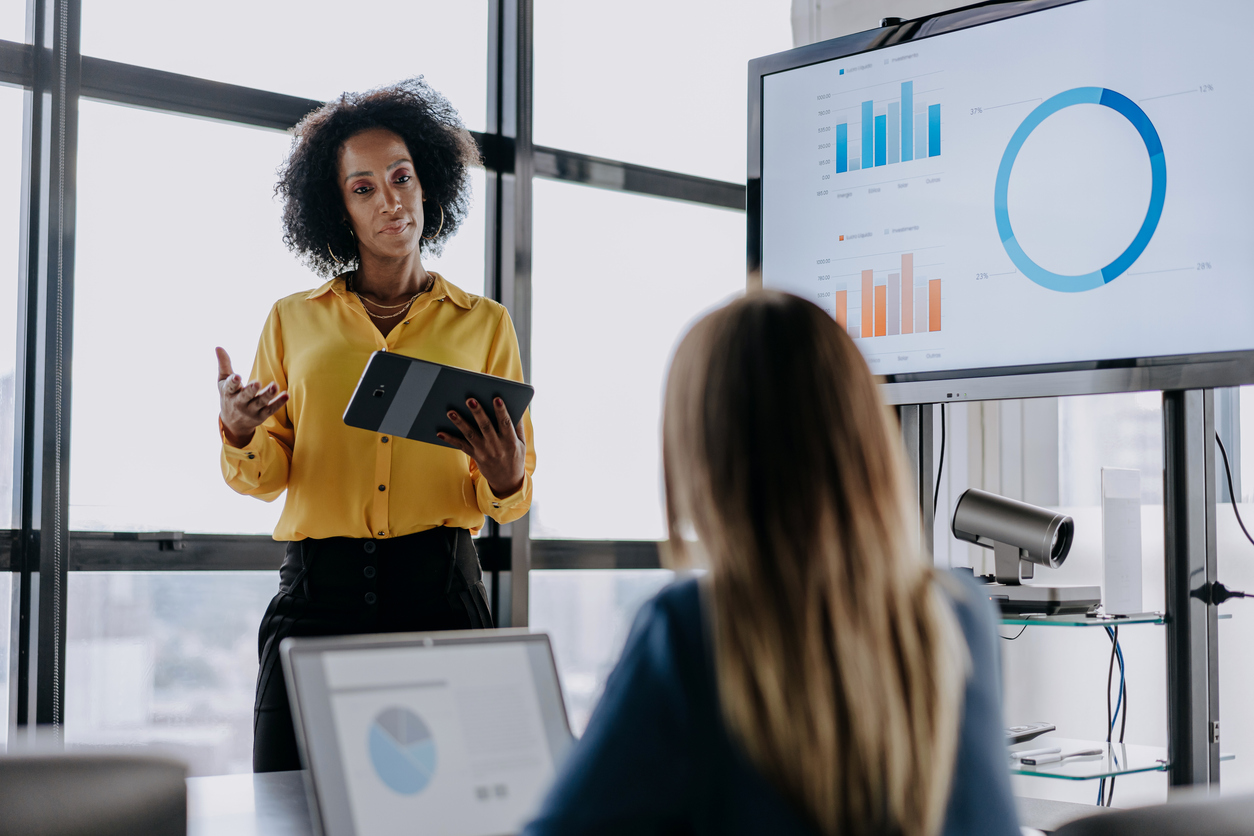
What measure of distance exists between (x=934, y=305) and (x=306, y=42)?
2.16 metres

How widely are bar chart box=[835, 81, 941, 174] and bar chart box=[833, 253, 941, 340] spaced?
0.65ft

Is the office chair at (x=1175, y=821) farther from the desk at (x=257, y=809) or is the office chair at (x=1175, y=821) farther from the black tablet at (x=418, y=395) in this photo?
the black tablet at (x=418, y=395)

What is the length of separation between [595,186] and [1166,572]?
2.50m

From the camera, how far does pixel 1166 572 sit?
5.75 ft

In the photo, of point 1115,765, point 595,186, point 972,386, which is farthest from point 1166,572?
point 595,186

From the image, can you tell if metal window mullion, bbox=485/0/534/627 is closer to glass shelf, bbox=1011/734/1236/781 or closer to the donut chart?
the donut chart

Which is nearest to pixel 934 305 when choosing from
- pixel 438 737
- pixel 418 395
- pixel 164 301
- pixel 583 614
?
pixel 418 395

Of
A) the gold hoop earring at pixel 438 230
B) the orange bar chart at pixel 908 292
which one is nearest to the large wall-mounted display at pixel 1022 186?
the orange bar chart at pixel 908 292

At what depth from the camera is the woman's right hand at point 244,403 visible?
76.3 inches

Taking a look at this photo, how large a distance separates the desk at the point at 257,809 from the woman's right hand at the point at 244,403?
2.66ft

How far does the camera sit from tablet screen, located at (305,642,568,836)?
855 mm

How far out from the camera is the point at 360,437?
6.88 feet

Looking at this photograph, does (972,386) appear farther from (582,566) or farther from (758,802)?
(582,566)

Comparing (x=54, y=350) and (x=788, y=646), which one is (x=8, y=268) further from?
(x=788, y=646)
